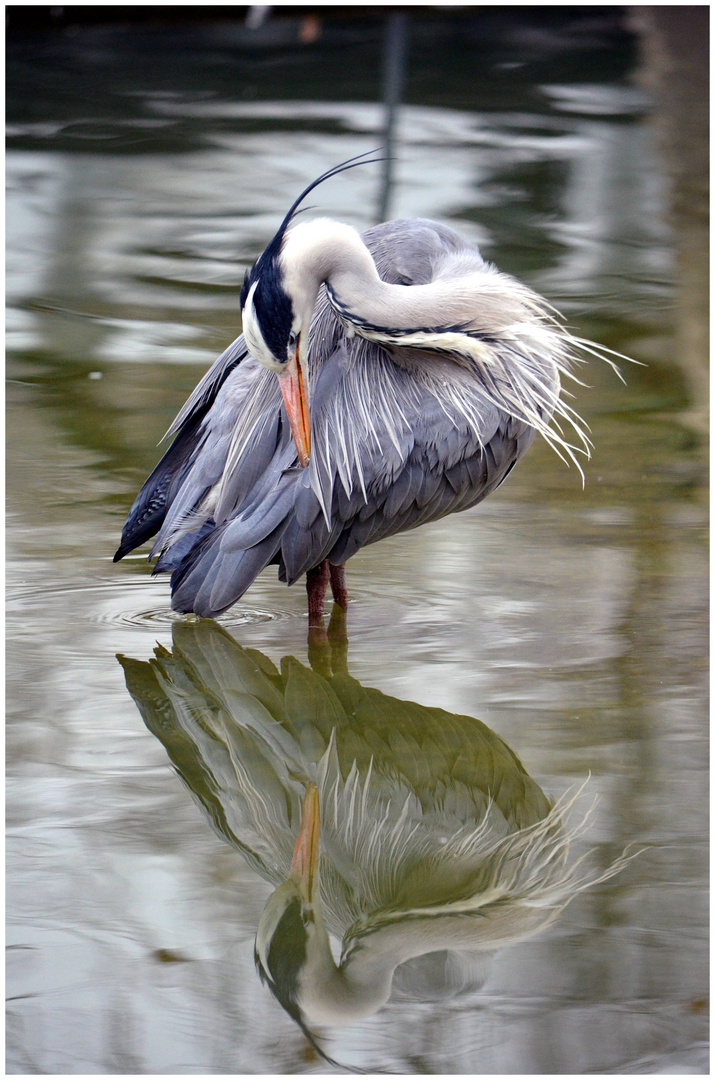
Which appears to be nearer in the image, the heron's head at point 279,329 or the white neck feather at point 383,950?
the white neck feather at point 383,950

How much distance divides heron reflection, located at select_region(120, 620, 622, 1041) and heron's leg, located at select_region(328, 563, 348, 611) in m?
0.40

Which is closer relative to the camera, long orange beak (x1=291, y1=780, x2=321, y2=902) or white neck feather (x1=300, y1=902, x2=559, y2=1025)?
white neck feather (x1=300, y1=902, x2=559, y2=1025)

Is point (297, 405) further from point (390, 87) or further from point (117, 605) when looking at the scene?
A: point (390, 87)

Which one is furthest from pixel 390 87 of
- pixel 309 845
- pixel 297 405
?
pixel 309 845

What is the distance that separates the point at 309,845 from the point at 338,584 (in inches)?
58.8

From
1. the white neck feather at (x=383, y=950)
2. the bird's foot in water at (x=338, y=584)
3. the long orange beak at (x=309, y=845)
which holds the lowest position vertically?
the long orange beak at (x=309, y=845)

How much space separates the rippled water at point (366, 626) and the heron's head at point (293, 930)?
0.05m

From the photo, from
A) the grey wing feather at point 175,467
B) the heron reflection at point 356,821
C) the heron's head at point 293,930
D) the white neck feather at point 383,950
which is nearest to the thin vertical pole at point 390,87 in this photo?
the grey wing feather at point 175,467

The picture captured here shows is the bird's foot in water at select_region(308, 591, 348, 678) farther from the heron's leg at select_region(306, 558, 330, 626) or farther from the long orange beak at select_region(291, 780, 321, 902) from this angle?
the long orange beak at select_region(291, 780, 321, 902)

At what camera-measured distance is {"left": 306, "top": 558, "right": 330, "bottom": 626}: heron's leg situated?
488 centimetres

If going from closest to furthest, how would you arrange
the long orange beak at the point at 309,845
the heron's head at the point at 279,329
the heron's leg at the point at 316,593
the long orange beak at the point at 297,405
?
1. the long orange beak at the point at 309,845
2. the heron's head at the point at 279,329
3. the long orange beak at the point at 297,405
4. the heron's leg at the point at 316,593

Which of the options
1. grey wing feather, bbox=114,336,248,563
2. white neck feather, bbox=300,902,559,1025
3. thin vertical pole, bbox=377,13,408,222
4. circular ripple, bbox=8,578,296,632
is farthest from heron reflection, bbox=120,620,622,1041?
thin vertical pole, bbox=377,13,408,222

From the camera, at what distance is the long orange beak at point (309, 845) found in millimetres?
3498

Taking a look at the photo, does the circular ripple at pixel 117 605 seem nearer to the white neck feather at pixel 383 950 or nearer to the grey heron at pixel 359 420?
the grey heron at pixel 359 420
